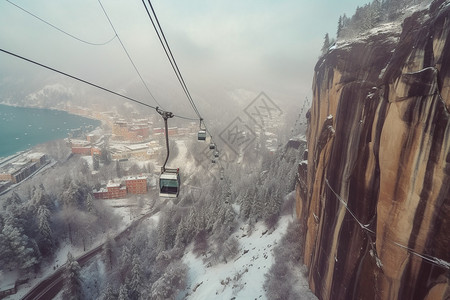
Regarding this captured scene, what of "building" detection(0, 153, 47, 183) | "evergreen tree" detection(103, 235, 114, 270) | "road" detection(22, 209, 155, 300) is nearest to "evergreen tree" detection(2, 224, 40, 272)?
"road" detection(22, 209, 155, 300)

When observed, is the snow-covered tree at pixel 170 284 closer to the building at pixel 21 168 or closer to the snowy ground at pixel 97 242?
the snowy ground at pixel 97 242

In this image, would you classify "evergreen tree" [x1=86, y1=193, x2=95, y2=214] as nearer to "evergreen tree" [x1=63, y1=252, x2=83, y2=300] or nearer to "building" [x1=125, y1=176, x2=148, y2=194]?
"building" [x1=125, y1=176, x2=148, y2=194]

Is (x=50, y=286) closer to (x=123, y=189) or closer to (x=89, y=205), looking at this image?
(x=89, y=205)

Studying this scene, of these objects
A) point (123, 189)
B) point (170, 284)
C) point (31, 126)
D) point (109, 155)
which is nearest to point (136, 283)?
point (170, 284)

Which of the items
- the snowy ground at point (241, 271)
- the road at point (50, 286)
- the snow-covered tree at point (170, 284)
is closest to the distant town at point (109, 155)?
the road at point (50, 286)

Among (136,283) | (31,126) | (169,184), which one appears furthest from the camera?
(31,126)

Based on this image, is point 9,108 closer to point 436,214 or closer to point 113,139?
point 113,139

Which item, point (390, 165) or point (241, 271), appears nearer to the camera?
point (390, 165)
